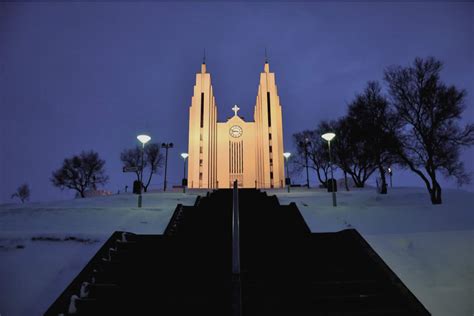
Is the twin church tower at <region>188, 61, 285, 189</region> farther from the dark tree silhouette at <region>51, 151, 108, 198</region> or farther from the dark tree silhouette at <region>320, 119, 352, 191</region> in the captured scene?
the dark tree silhouette at <region>51, 151, 108, 198</region>

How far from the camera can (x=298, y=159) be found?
44.1 m

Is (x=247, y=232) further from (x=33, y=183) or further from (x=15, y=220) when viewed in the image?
(x=33, y=183)

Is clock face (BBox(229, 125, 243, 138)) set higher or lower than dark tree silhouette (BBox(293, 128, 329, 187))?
higher

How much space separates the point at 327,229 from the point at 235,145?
39.7 m

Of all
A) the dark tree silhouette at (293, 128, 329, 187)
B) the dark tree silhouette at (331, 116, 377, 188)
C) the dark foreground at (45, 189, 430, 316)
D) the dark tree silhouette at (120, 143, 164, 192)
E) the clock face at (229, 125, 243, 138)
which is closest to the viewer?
the dark foreground at (45, 189, 430, 316)

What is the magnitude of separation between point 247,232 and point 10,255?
6.27 m

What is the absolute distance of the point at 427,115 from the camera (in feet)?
49.0

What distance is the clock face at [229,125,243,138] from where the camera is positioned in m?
48.0

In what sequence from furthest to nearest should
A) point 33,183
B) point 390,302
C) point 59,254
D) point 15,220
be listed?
point 33,183 → point 15,220 → point 59,254 → point 390,302

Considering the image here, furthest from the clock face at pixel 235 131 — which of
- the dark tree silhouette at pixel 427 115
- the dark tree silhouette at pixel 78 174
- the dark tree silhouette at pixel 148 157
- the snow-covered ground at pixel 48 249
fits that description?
the snow-covered ground at pixel 48 249

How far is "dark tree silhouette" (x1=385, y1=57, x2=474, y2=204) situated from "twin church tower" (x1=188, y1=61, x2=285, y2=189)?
1104 inches

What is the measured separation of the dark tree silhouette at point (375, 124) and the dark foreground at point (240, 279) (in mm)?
12037

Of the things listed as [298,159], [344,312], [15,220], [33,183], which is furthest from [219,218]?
[33,183]

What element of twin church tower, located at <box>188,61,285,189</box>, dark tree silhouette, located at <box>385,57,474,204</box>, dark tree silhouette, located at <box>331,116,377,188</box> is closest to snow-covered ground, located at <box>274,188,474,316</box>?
dark tree silhouette, located at <box>385,57,474,204</box>
